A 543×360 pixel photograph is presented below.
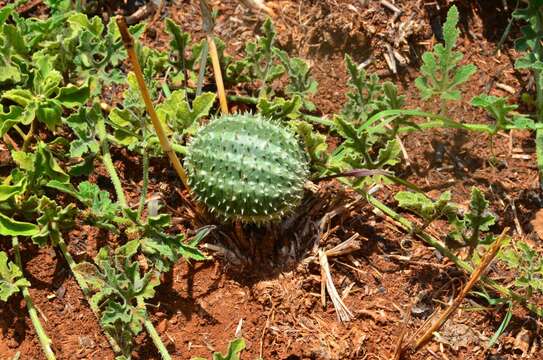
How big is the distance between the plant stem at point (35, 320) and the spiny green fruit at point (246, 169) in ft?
3.36

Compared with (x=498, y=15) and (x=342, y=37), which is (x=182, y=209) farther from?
(x=498, y=15)

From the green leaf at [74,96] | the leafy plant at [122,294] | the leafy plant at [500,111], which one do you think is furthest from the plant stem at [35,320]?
the leafy plant at [500,111]

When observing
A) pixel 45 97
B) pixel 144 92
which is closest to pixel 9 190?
pixel 45 97

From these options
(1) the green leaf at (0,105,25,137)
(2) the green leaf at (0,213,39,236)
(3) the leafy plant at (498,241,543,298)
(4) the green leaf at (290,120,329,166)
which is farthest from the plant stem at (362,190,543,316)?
(1) the green leaf at (0,105,25,137)

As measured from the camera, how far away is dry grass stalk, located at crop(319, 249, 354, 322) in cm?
424

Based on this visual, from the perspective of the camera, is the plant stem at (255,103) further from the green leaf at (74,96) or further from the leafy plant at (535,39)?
the leafy plant at (535,39)

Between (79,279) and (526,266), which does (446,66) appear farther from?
(79,279)

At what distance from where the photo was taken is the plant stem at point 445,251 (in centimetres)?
423

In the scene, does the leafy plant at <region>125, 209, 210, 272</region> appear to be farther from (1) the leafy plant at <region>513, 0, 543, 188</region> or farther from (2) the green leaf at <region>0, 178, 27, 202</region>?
(1) the leafy plant at <region>513, 0, 543, 188</region>

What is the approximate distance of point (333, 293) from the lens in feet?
14.1

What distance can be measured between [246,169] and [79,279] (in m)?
1.10

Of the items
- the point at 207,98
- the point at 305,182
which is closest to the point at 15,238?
the point at 207,98

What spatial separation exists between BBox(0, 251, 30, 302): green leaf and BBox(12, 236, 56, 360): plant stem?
0.25 feet

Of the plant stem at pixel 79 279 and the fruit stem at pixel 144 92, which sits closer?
the fruit stem at pixel 144 92
